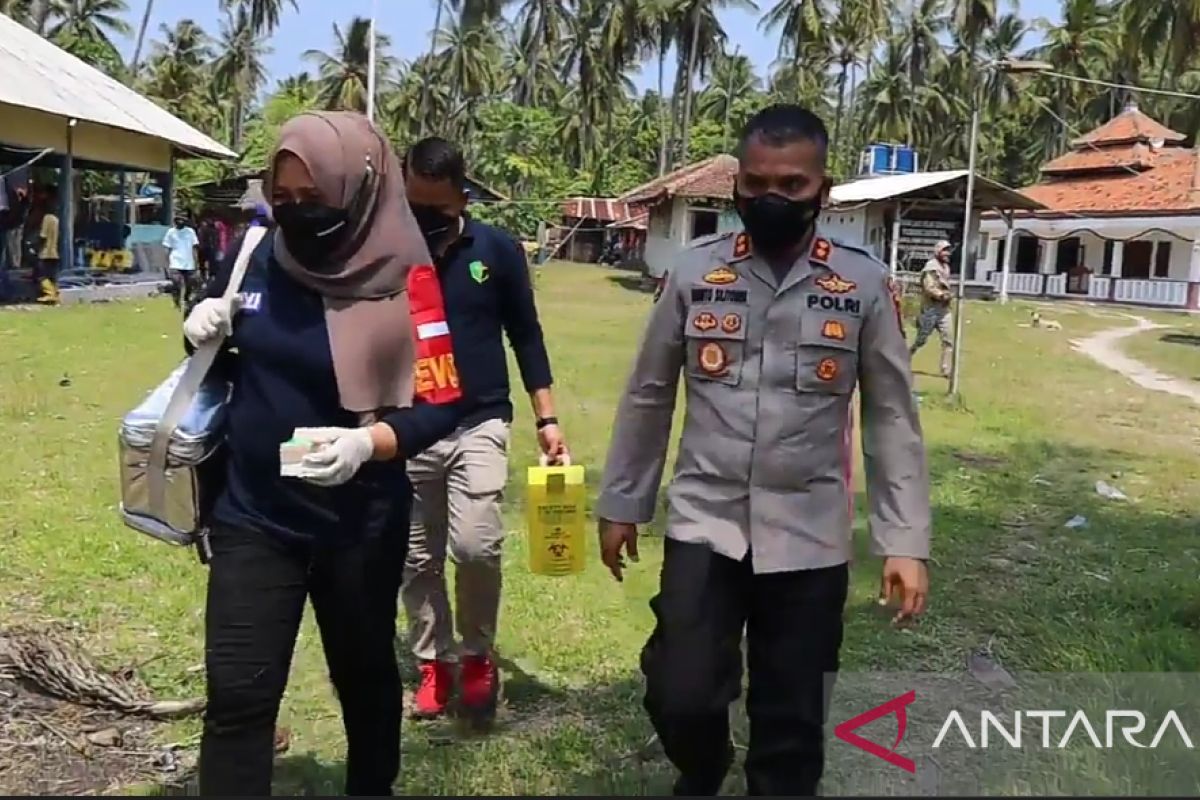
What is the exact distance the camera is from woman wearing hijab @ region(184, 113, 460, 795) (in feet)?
9.02

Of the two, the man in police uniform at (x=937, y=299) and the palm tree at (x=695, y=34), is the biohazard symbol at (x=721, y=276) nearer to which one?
the man in police uniform at (x=937, y=299)

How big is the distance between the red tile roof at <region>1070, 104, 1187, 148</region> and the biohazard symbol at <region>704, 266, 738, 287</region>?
1636 inches

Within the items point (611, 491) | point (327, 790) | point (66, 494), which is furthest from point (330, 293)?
point (66, 494)

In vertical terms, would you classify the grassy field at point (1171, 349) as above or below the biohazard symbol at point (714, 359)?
below

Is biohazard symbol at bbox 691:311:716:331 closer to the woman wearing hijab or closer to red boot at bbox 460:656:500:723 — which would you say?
the woman wearing hijab

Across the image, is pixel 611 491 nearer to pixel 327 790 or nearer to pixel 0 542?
pixel 327 790

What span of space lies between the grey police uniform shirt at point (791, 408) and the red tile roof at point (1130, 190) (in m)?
32.7

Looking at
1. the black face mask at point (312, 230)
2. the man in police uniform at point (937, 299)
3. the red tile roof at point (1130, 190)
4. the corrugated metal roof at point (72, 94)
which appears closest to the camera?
the black face mask at point (312, 230)

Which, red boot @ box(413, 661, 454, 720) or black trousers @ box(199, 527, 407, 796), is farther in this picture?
red boot @ box(413, 661, 454, 720)

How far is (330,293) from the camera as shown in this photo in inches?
110

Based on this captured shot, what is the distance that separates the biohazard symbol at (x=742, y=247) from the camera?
291 centimetres

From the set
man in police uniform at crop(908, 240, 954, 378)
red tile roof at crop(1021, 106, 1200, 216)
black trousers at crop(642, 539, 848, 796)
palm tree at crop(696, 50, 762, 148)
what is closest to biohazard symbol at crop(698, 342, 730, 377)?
black trousers at crop(642, 539, 848, 796)

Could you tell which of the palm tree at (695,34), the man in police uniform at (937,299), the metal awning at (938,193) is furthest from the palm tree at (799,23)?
the man in police uniform at (937,299)

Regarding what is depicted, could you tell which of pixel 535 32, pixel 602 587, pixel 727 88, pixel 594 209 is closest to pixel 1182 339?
pixel 602 587
